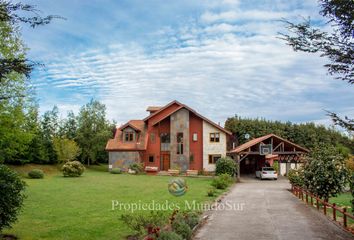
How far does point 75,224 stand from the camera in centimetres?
1253

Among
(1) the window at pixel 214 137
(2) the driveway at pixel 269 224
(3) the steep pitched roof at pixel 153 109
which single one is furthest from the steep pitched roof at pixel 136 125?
(2) the driveway at pixel 269 224

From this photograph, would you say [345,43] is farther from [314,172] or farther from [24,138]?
[24,138]

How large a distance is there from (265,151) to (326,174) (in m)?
21.0

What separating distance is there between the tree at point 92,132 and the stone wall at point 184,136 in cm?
1364

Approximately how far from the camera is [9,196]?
950 cm

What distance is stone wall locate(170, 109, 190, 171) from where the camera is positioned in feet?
152

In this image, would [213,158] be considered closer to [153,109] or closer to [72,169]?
[153,109]

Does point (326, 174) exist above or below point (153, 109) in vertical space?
below

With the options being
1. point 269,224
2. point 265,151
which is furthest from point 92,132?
point 269,224

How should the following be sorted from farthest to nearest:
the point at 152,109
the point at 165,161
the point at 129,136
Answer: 1. the point at 152,109
2. the point at 129,136
3. the point at 165,161

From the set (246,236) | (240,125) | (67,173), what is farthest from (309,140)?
(246,236)

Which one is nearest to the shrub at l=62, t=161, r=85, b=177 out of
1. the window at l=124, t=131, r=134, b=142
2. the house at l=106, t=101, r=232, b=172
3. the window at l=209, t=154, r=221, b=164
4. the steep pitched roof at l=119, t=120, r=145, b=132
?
the house at l=106, t=101, r=232, b=172

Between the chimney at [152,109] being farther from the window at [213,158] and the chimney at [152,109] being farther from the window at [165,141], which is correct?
the window at [213,158]

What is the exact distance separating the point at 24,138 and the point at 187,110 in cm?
2496
